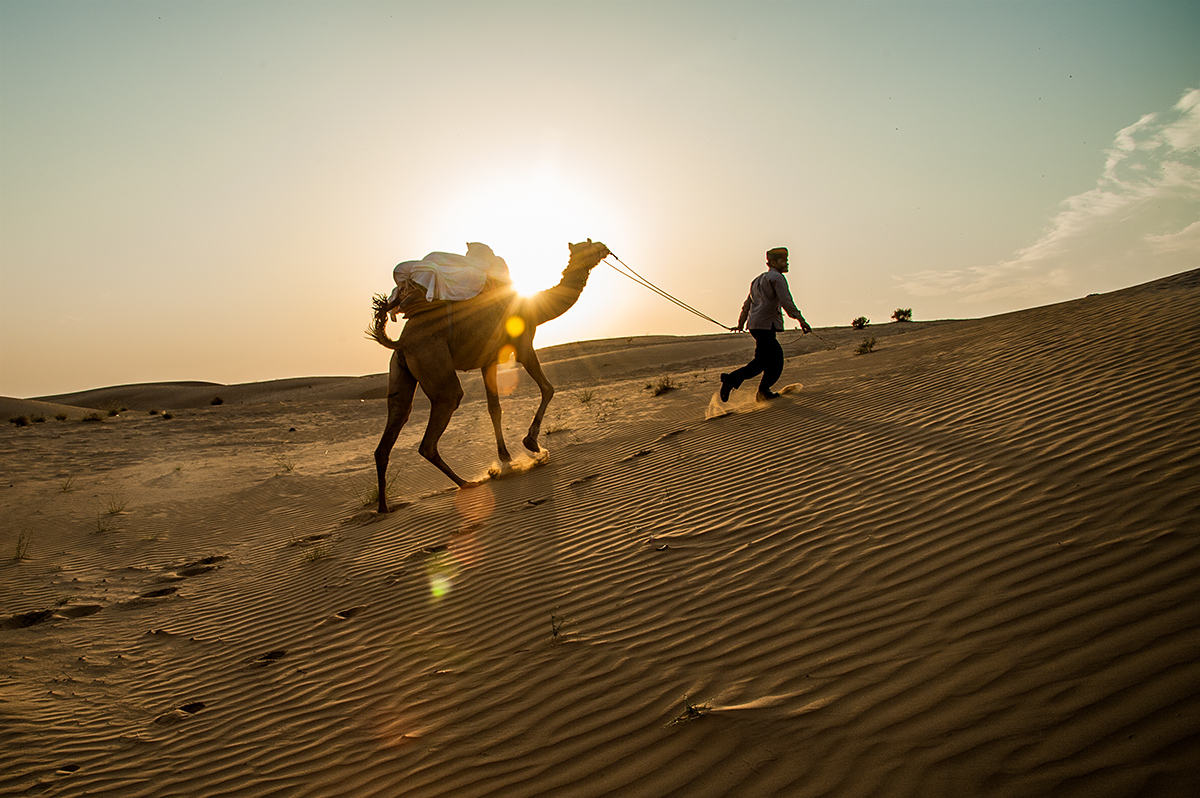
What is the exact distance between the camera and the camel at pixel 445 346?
8.59 m

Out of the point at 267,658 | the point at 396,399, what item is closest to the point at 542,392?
the point at 396,399

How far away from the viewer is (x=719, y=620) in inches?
153

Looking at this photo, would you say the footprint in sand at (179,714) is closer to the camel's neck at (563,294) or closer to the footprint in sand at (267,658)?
the footprint in sand at (267,658)

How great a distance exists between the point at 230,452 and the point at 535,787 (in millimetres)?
15883

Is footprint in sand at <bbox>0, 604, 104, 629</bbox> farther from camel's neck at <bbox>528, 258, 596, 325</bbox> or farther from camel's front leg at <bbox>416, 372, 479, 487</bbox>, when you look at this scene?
camel's neck at <bbox>528, 258, 596, 325</bbox>

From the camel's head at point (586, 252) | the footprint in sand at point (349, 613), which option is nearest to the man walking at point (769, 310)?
the camel's head at point (586, 252)

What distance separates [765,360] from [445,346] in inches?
173

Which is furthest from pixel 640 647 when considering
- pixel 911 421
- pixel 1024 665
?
pixel 911 421

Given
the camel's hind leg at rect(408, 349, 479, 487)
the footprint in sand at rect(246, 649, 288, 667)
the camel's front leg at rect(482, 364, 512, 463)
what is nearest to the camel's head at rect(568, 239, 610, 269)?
the camel's front leg at rect(482, 364, 512, 463)

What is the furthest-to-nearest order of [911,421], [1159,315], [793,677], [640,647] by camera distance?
[1159,315], [911,421], [640,647], [793,677]

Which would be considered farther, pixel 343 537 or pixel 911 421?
pixel 343 537

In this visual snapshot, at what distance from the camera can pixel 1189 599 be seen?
2.92 metres

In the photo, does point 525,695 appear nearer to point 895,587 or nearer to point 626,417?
point 895,587

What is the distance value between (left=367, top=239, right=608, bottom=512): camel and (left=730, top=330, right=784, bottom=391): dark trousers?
286cm
